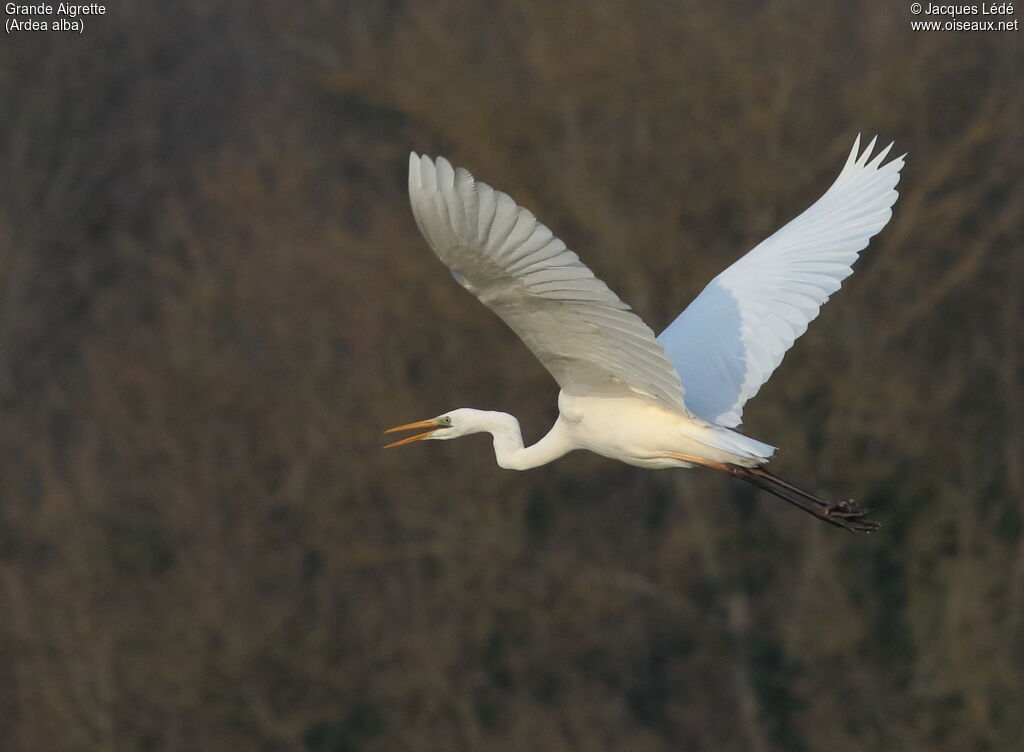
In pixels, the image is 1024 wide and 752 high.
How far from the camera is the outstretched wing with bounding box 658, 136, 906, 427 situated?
880 centimetres

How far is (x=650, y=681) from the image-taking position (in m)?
20.2

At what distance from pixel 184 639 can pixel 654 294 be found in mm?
5363

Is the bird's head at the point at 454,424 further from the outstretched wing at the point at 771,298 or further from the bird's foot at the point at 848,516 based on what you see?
the bird's foot at the point at 848,516

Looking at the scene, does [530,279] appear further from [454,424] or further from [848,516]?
[848,516]

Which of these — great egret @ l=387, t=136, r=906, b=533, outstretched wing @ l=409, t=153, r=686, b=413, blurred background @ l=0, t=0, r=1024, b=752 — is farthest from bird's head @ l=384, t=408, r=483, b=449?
blurred background @ l=0, t=0, r=1024, b=752

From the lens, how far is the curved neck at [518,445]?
28.6ft

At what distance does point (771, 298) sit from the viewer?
358 inches

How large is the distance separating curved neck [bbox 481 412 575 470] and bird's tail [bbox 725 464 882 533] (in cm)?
78

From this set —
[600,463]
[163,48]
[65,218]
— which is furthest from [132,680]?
[163,48]
